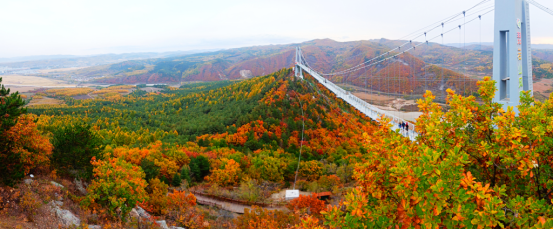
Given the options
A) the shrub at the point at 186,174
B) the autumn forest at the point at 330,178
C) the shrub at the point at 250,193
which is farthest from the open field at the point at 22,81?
the shrub at the point at 250,193

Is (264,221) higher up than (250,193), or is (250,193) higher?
(264,221)

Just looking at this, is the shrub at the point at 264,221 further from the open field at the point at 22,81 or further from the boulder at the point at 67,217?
the open field at the point at 22,81

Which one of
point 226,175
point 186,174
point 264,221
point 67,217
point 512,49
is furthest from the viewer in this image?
point 186,174

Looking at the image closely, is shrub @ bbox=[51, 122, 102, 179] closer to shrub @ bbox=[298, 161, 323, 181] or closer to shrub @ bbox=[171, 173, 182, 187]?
shrub @ bbox=[171, 173, 182, 187]

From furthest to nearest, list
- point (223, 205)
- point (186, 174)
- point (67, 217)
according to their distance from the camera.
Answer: point (186, 174) → point (223, 205) → point (67, 217)

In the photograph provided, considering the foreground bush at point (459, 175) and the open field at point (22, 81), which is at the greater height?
the open field at point (22, 81)

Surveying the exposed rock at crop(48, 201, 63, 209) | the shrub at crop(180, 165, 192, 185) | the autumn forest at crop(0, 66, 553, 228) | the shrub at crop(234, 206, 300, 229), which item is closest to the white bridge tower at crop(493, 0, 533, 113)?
the autumn forest at crop(0, 66, 553, 228)

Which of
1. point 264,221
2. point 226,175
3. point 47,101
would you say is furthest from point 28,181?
point 47,101

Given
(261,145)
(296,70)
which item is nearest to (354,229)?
(261,145)

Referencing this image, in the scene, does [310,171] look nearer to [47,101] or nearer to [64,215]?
[64,215]

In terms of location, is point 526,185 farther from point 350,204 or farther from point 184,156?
point 184,156
